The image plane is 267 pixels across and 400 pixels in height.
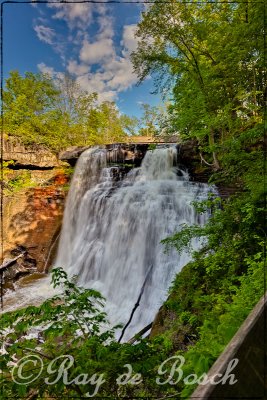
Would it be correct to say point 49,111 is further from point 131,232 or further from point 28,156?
point 131,232

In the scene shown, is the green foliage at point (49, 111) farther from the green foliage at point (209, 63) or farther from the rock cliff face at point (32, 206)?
the green foliage at point (209, 63)

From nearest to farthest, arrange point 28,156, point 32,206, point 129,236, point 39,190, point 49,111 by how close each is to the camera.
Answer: point 129,236, point 32,206, point 39,190, point 28,156, point 49,111

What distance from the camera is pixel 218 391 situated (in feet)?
3.05

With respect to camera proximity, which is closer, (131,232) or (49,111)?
(131,232)

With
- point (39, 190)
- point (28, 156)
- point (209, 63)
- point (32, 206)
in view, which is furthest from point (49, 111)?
point (209, 63)

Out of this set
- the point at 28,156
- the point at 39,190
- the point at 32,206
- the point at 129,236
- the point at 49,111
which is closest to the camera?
the point at 129,236

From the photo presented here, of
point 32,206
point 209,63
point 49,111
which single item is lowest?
point 32,206

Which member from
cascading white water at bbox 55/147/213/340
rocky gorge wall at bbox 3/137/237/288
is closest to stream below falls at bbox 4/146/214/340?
cascading white water at bbox 55/147/213/340

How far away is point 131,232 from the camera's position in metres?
9.48

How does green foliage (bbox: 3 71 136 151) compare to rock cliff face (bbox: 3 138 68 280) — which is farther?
green foliage (bbox: 3 71 136 151)

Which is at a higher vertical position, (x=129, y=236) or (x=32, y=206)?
(x=32, y=206)

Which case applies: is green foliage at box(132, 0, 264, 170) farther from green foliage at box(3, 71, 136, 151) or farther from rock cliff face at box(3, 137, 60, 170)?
green foliage at box(3, 71, 136, 151)

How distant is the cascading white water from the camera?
294 inches

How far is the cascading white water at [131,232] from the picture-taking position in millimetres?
7477
